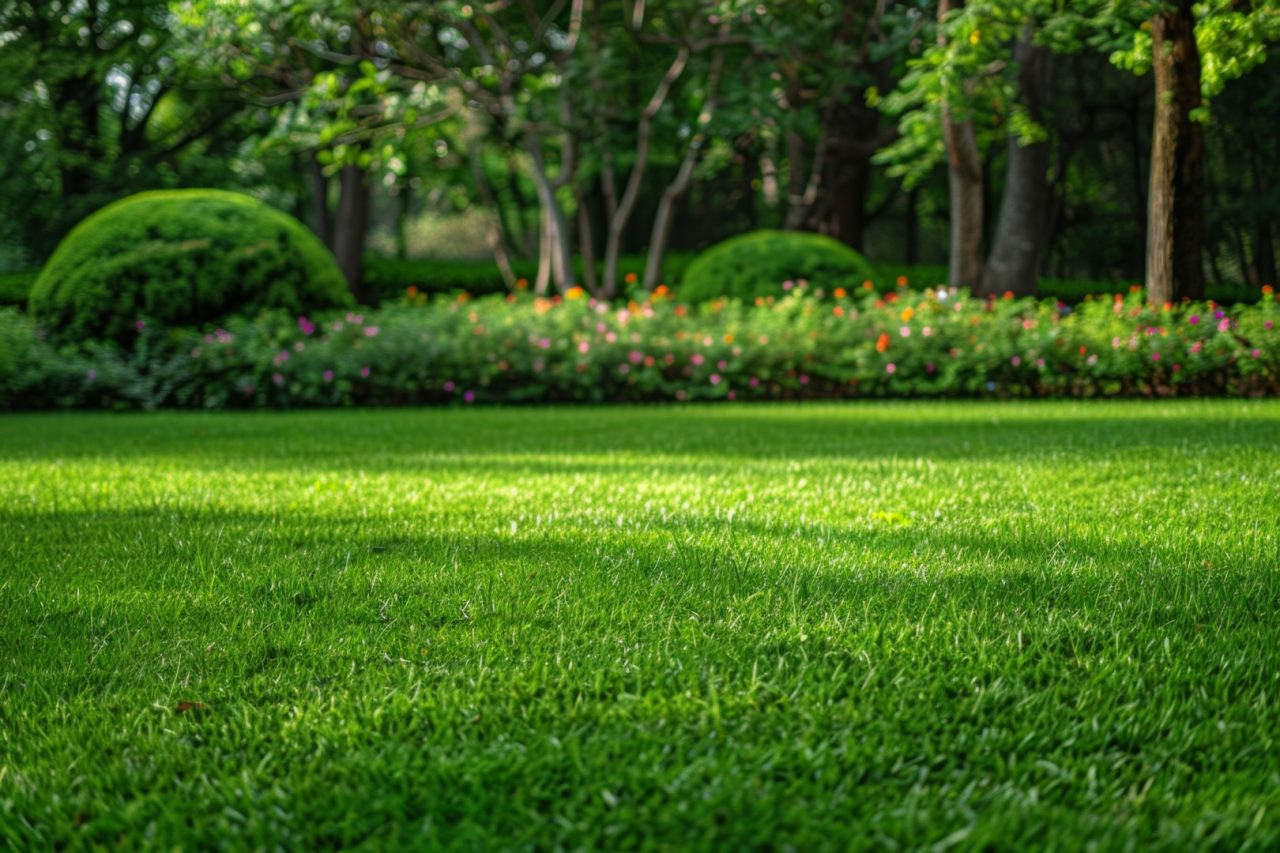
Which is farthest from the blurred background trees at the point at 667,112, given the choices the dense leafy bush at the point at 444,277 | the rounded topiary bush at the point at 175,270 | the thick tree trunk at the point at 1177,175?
the rounded topiary bush at the point at 175,270

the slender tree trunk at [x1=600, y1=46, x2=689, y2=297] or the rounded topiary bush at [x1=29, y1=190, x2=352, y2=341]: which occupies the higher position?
the slender tree trunk at [x1=600, y1=46, x2=689, y2=297]

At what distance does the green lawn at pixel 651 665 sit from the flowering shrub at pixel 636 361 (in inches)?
239

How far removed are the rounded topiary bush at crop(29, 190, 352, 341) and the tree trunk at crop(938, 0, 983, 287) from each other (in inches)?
325

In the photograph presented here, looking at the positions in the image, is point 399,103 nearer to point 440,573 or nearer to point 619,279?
point 619,279

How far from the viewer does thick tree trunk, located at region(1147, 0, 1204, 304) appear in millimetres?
9766

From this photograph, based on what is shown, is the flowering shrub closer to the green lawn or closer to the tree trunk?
the tree trunk

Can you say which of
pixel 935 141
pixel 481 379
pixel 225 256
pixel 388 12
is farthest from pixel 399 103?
pixel 935 141

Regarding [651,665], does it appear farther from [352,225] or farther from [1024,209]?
[352,225]

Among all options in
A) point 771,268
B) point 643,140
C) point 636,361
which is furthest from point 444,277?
point 636,361

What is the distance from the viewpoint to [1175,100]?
33.1 feet

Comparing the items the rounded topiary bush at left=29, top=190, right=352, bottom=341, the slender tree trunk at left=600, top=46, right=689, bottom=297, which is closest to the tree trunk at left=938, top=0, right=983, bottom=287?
the slender tree trunk at left=600, top=46, right=689, bottom=297

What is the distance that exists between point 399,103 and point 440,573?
421 inches

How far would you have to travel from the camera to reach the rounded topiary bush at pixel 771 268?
49.3 ft

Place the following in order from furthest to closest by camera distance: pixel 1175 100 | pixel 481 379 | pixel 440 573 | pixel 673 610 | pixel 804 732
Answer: pixel 481 379 → pixel 1175 100 → pixel 440 573 → pixel 673 610 → pixel 804 732
